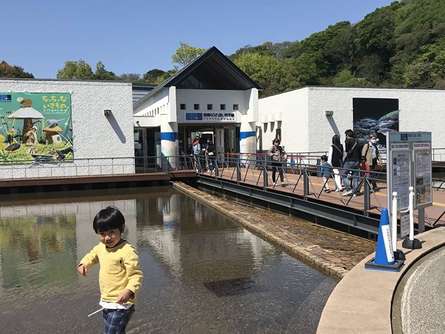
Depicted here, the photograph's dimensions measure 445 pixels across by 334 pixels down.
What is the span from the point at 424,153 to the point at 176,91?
64.2 feet

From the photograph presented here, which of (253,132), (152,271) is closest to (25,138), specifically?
(253,132)

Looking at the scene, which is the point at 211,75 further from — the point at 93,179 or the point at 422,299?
the point at 422,299

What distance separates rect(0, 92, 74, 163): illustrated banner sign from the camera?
22516mm

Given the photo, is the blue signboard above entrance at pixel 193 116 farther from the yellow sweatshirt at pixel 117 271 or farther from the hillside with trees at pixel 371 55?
the hillside with trees at pixel 371 55

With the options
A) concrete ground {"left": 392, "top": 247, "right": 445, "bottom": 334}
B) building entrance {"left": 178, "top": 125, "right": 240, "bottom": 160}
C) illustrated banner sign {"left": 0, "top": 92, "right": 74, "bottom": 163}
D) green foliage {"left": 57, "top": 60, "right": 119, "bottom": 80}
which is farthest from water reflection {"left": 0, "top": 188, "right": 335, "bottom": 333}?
green foliage {"left": 57, "top": 60, "right": 119, "bottom": 80}

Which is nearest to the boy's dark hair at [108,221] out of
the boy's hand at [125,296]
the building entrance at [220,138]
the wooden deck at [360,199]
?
the boy's hand at [125,296]

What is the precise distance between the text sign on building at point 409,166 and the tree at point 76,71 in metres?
80.1

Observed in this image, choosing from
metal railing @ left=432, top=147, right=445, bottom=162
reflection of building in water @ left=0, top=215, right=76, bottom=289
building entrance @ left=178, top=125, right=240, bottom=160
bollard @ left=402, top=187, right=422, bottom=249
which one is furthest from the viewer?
metal railing @ left=432, top=147, right=445, bottom=162

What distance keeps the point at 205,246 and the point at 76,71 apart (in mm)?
79349

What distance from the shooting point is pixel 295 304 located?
19.9 ft

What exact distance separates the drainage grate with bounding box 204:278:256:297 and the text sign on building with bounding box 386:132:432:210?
2400mm

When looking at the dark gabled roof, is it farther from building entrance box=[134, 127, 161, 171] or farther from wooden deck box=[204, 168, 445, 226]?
Result: wooden deck box=[204, 168, 445, 226]

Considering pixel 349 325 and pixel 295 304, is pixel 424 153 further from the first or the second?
pixel 349 325

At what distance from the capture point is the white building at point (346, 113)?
2694 cm
